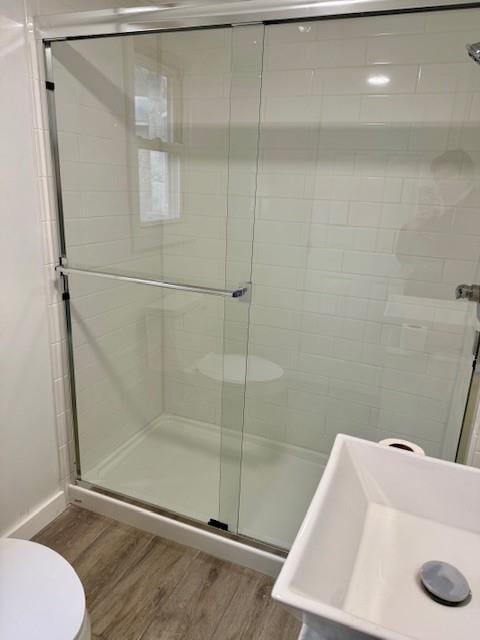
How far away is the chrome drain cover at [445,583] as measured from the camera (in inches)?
30.3

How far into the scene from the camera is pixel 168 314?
93.4 inches

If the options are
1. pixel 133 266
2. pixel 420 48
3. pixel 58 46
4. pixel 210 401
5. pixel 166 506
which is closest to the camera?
pixel 58 46

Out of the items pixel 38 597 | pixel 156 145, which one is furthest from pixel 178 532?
pixel 156 145

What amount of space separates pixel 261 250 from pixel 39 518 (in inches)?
59.8

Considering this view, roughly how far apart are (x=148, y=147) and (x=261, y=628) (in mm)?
2027

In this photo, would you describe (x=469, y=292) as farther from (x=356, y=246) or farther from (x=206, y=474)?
(x=206, y=474)

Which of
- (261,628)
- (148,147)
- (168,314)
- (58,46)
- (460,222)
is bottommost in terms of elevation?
(261,628)

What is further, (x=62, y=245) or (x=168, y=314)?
(x=168, y=314)

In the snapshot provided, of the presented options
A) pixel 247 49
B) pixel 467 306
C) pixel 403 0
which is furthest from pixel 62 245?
pixel 467 306

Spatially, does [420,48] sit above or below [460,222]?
above

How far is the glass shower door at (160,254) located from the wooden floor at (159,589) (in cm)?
18

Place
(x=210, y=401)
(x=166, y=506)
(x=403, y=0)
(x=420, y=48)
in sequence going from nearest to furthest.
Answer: (x=403, y=0) → (x=420, y=48) → (x=166, y=506) → (x=210, y=401)

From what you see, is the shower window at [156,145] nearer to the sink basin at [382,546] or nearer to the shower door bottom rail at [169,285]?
the shower door bottom rail at [169,285]

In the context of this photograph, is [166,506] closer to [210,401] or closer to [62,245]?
[210,401]
